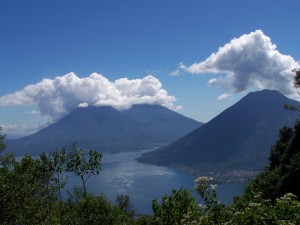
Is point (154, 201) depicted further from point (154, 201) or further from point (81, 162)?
point (81, 162)

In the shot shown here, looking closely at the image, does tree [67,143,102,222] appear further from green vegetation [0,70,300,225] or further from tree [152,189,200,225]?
tree [152,189,200,225]

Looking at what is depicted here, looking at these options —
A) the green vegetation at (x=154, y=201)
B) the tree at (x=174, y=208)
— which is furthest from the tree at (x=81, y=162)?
the tree at (x=174, y=208)

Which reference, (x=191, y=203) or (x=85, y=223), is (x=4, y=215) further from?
(x=85, y=223)

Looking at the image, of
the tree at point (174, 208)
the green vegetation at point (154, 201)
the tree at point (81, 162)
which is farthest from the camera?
the tree at point (81, 162)

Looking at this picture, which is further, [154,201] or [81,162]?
[81,162]

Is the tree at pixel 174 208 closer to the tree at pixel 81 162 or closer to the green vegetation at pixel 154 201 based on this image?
the green vegetation at pixel 154 201

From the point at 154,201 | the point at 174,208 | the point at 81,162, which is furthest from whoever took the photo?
the point at 81,162

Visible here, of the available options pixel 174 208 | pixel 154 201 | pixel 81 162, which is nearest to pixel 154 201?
pixel 154 201

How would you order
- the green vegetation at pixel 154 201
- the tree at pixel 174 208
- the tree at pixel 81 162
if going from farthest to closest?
the tree at pixel 81 162 → the tree at pixel 174 208 → the green vegetation at pixel 154 201

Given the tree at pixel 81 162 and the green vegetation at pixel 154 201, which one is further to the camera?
the tree at pixel 81 162

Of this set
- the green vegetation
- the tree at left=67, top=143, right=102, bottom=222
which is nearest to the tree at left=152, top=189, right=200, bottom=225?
the green vegetation

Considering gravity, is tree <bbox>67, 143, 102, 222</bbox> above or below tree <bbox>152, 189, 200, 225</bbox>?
above
